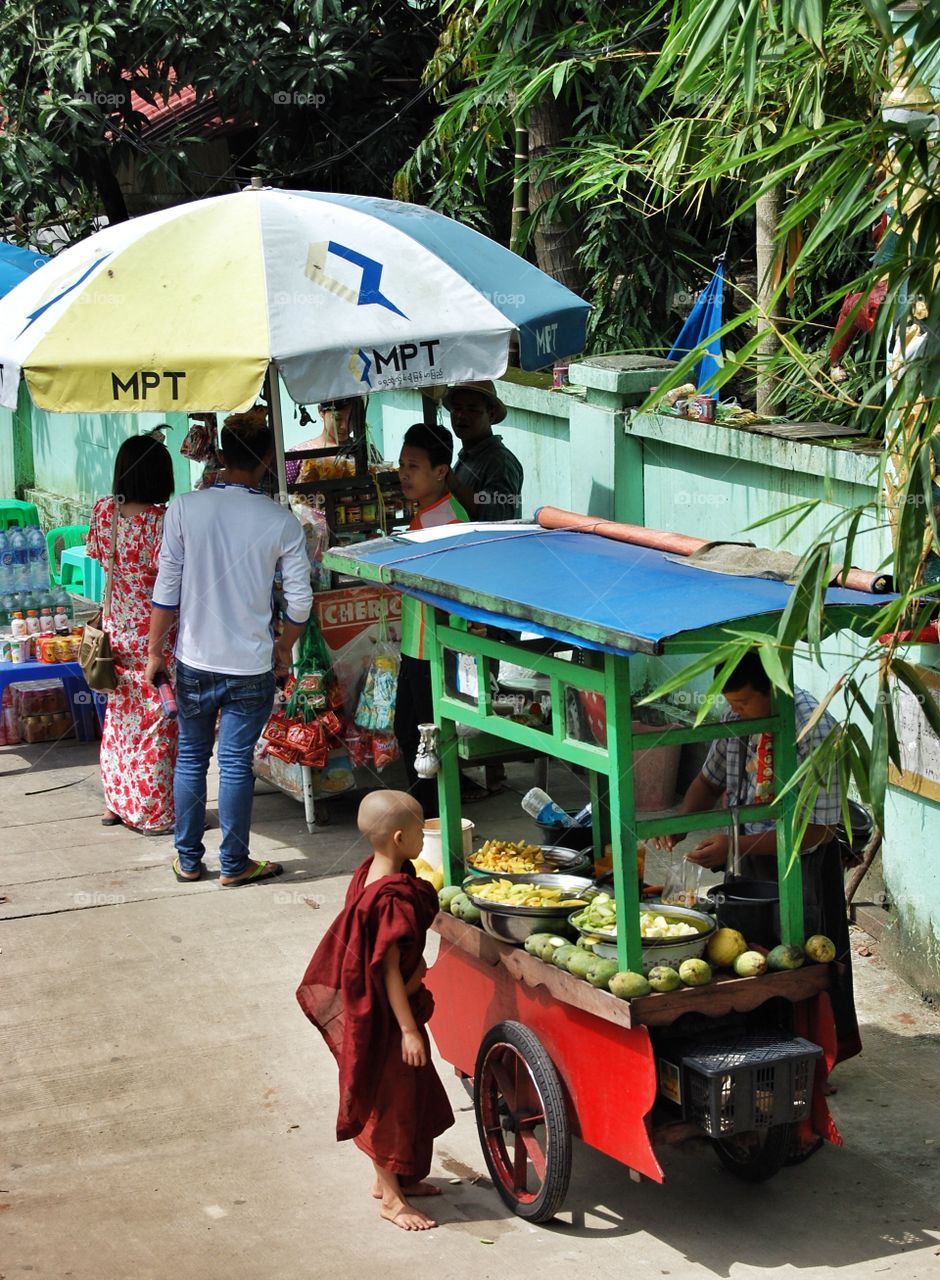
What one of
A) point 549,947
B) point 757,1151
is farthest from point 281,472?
point 757,1151

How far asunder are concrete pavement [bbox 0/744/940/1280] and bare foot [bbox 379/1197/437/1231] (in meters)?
0.03

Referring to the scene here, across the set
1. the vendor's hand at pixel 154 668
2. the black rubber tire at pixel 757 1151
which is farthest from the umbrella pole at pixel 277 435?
the black rubber tire at pixel 757 1151

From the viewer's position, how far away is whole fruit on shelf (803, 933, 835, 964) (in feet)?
13.8

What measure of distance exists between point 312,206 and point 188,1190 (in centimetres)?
408

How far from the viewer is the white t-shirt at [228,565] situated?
21.3ft

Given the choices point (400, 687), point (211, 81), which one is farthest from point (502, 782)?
point (211, 81)

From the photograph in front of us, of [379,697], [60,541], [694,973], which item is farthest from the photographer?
[60,541]

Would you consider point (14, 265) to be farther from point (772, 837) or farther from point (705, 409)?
point (772, 837)

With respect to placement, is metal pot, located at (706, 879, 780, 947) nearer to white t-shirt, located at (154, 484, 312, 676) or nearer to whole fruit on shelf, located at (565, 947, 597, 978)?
whole fruit on shelf, located at (565, 947, 597, 978)

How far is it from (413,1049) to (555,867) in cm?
90

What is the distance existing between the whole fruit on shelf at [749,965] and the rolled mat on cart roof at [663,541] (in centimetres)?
98

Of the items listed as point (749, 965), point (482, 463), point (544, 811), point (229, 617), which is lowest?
point (749, 965)

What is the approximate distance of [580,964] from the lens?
4.14 meters

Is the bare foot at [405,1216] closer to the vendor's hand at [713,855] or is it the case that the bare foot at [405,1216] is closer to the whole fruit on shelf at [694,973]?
the whole fruit on shelf at [694,973]
